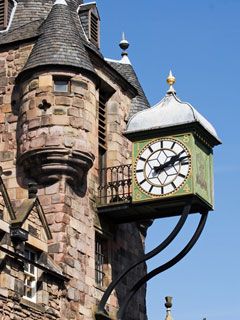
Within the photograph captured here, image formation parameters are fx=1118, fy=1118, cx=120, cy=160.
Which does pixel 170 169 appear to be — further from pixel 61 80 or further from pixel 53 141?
pixel 61 80

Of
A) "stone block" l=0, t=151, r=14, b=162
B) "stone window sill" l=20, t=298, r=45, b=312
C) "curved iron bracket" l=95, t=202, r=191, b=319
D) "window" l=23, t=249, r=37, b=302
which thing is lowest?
"stone window sill" l=20, t=298, r=45, b=312

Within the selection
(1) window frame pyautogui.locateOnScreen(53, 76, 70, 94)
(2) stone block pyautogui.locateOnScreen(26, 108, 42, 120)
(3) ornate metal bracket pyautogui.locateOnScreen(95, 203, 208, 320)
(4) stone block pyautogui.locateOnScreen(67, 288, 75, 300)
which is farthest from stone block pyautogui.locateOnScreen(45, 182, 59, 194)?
(3) ornate metal bracket pyautogui.locateOnScreen(95, 203, 208, 320)

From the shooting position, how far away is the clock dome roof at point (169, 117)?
999 inches

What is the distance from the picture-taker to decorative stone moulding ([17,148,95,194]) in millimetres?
25188

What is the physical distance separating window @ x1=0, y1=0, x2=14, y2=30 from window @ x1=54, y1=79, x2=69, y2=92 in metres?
3.06

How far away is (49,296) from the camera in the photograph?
2384 centimetres

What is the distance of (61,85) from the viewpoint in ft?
85.0

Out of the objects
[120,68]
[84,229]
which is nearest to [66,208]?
[84,229]

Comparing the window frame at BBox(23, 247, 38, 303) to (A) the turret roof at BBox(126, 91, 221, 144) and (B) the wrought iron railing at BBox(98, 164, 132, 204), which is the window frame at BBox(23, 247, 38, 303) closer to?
(B) the wrought iron railing at BBox(98, 164, 132, 204)

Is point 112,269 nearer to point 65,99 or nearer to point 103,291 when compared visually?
point 103,291

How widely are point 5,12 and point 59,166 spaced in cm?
526

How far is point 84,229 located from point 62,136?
2.21 m

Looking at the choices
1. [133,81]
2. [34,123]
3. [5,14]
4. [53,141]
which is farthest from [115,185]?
[5,14]

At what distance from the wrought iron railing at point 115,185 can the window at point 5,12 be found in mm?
4511
